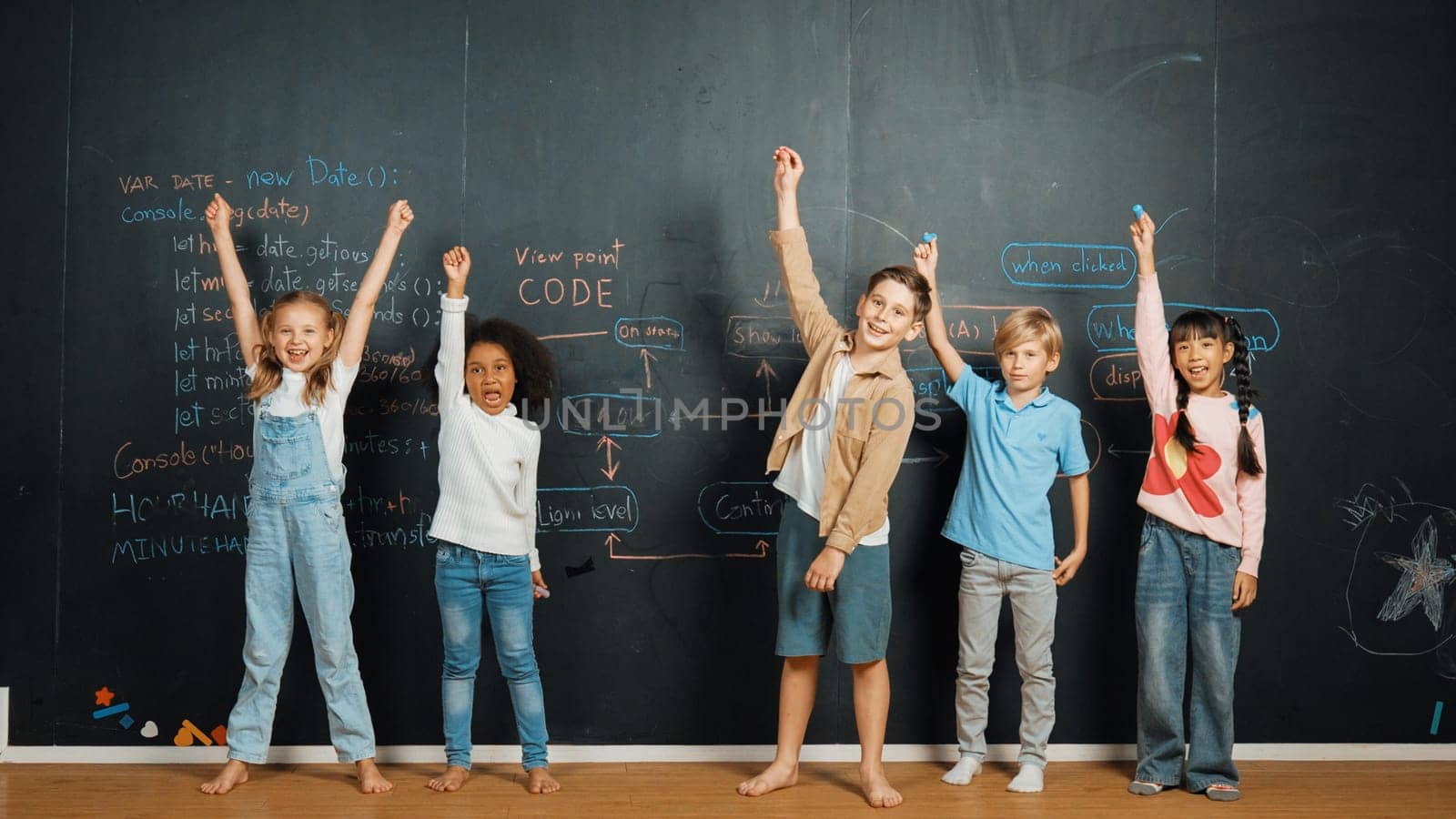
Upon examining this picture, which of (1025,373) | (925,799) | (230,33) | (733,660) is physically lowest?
(925,799)

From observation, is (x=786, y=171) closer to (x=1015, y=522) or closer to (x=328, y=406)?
(x=1015, y=522)

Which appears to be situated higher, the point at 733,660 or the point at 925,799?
the point at 733,660

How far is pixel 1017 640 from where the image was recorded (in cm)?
310

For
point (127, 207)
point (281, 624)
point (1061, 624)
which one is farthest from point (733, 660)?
point (127, 207)

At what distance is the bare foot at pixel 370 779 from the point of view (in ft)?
9.64

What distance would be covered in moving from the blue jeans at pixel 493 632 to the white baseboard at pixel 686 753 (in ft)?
0.88

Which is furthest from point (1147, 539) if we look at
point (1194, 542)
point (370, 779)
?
point (370, 779)

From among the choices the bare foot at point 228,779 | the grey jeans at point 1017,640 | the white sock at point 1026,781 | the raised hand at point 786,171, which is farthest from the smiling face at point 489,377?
the white sock at point 1026,781

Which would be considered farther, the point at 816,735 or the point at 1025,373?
the point at 816,735

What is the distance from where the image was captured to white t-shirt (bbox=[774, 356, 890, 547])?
2.88 m

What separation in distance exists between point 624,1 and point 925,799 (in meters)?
2.27

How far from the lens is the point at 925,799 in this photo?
294 centimetres

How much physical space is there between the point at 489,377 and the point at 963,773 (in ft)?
5.23

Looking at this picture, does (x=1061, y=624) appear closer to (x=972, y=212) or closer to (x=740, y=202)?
(x=972, y=212)
